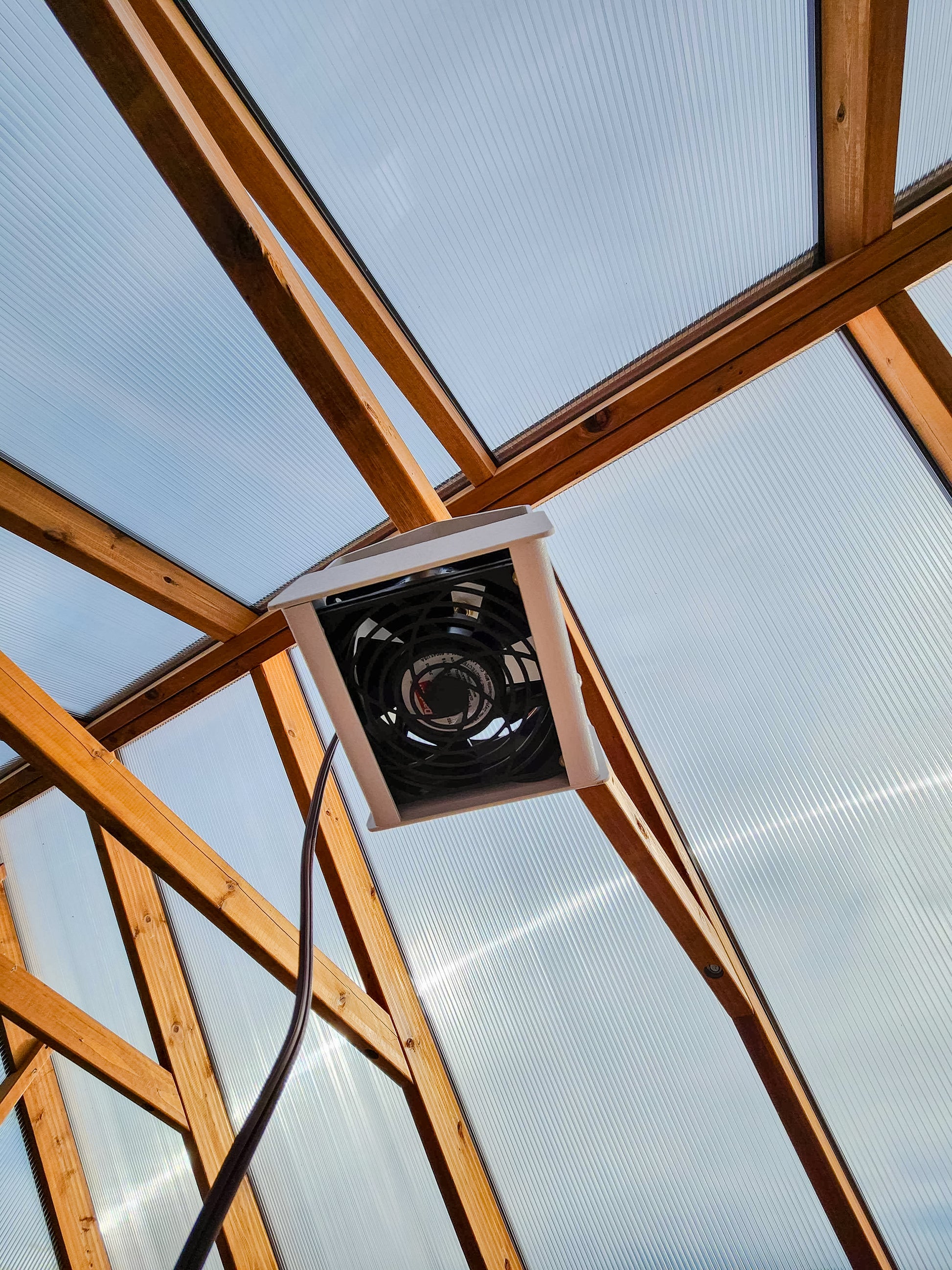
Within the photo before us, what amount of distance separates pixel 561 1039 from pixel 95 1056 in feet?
4.74

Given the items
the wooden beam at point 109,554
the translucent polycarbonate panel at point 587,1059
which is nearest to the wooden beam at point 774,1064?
the translucent polycarbonate panel at point 587,1059

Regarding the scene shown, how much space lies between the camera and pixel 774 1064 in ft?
6.59

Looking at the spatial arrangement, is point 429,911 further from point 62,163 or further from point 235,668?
point 62,163

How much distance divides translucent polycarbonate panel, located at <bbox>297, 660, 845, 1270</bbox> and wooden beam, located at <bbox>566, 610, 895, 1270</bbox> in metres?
0.13

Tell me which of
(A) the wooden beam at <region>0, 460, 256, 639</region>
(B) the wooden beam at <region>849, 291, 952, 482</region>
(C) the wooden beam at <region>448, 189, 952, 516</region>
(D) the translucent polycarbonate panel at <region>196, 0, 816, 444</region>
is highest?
(A) the wooden beam at <region>0, 460, 256, 639</region>

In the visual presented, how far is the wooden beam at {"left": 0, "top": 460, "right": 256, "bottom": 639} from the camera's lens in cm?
191

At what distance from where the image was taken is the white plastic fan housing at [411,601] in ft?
2.61

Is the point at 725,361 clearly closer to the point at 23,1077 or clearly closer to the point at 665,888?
the point at 665,888

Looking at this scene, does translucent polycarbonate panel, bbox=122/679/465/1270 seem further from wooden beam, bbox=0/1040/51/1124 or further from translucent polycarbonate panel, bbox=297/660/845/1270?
wooden beam, bbox=0/1040/51/1124

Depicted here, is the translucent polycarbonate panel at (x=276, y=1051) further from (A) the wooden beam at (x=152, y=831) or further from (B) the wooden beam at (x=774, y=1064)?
(B) the wooden beam at (x=774, y=1064)

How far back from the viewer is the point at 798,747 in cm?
205

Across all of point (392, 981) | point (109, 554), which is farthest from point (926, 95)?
point (392, 981)

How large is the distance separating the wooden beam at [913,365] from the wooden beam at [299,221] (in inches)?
37.6

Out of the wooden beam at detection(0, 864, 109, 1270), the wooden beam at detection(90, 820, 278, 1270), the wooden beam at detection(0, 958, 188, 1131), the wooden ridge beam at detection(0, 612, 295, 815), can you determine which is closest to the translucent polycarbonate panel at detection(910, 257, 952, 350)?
the wooden ridge beam at detection(0, 612, 295, 815)
